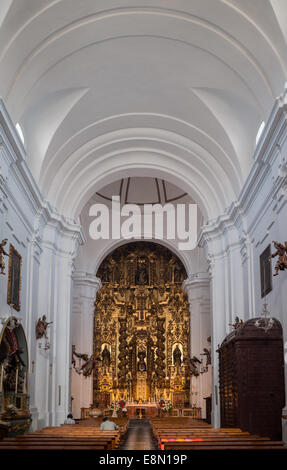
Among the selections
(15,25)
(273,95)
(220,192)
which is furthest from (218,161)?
(15,25)

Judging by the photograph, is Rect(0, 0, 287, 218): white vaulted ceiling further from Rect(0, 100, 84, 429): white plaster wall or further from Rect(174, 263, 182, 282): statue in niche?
Rect(174, 263, 182, 282): statue in niche

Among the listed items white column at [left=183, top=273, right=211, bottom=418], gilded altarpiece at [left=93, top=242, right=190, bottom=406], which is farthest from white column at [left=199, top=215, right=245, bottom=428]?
gilded altarpiece at [left=93, top=242, right=190, bottom=406]

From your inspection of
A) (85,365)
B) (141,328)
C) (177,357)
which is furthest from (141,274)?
(85,365)

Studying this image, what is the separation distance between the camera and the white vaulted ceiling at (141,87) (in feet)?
33.1

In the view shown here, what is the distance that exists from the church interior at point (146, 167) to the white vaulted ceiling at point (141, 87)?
0.04 meters

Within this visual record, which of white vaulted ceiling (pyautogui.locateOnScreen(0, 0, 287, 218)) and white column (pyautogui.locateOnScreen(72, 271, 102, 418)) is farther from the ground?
white vaulted ceiling (pyautogui.locateOnScreen(0, 0, 287, 218))

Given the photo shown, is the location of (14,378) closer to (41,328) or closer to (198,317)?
(41,328)

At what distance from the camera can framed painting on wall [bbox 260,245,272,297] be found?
11.4 metres

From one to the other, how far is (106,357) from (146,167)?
35.0 ft

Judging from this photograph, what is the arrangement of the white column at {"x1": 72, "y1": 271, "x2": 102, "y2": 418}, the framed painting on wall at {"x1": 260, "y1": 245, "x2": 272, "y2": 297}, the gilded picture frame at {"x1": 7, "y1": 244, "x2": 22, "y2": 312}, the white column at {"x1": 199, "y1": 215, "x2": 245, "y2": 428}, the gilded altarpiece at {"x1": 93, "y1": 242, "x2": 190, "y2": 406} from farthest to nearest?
1. the gilded altarpiece at {"x1": 93, "y1": 242, "x2": 190, "y2": 406}
2. the white column at {"x1": 72, "y1": 271, "x2": 102, "y2": 418}
3. the white column at {"x1": 199, "y1": 215, "x2": 245, "y2": 428}
4. the framed painting on wall at {"x1": 260, "y1": 245, "x2": 272, "y2": 297}
5. the gilded picture frame at {"x1": 7, "y1": 244, "x2": 22, "y2": 312}

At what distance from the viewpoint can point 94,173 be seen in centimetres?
1614

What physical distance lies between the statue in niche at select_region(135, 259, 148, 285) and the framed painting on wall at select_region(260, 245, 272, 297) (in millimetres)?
13487

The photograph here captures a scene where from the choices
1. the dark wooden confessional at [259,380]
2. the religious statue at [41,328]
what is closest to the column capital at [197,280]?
the religious statue at [41,328]

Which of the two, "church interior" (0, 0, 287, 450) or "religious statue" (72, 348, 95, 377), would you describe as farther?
"religious statue" (72, 348, 95, 377)
